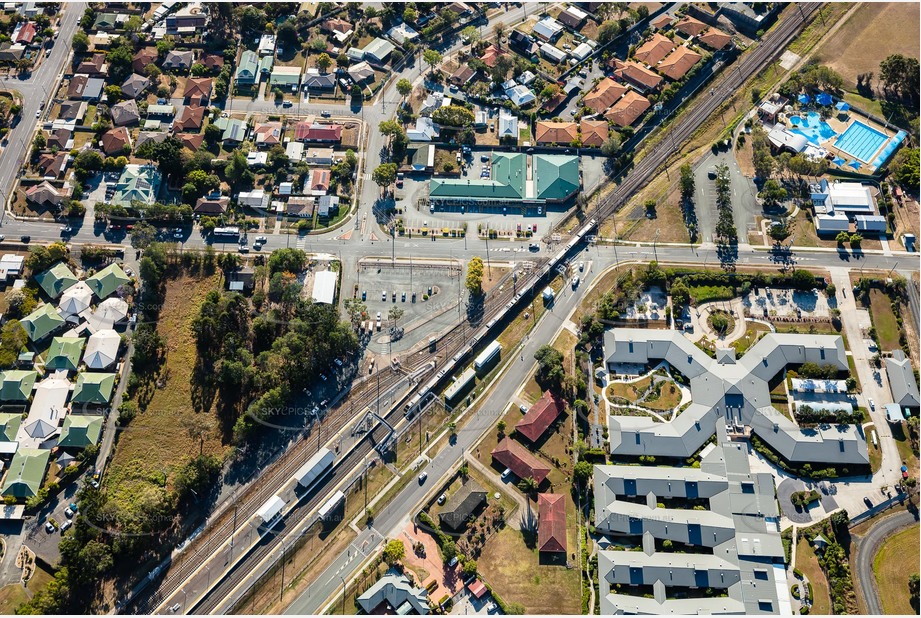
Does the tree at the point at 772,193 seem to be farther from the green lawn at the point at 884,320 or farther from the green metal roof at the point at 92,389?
the green metal roof at the point at 92,389

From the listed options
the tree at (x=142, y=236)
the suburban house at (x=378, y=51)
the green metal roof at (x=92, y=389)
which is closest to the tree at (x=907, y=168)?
the suburban house at (x=378, y=51)

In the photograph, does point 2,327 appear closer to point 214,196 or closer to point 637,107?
point 214,196

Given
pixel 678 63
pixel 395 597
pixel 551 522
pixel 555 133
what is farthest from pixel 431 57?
pixel 395 597

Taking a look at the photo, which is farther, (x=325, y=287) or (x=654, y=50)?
(x=654, y=50)

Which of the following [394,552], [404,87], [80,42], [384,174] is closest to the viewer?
[394,552]

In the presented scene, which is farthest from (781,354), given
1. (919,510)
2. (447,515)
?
(447,515)

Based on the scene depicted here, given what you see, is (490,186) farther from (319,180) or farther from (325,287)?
(325,287)
